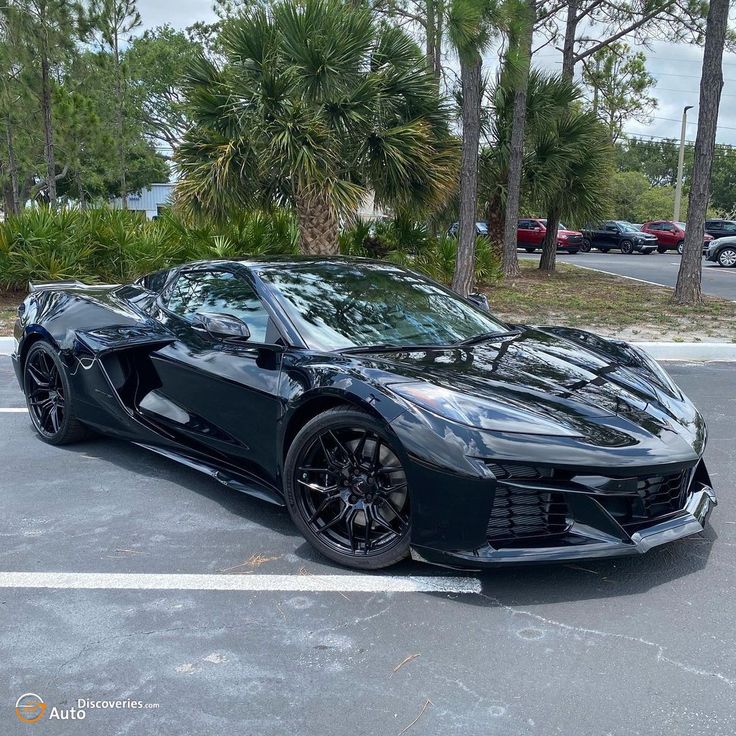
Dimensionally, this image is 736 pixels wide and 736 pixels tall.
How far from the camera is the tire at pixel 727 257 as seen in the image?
88.7ft

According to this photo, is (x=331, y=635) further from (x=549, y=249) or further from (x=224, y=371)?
(x=549, y=249)

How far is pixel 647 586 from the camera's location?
3182 millimetres

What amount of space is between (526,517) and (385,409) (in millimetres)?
678

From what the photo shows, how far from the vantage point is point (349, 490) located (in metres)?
3.32

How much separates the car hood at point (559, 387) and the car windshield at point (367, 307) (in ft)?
0.85

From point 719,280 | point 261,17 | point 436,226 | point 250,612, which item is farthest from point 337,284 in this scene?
point 719,280

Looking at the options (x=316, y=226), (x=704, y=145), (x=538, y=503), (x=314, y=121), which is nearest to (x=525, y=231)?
(x=704, y=145)

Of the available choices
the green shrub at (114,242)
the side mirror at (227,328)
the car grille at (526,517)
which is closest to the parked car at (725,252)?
the green shrub at (114,242)

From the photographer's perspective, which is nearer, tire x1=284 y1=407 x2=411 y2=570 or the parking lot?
the parking lot

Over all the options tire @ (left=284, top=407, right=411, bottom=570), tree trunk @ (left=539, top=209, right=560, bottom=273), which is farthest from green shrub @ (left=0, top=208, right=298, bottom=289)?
tree trunk @ (left=539, top=209, right=560, bottom=273)

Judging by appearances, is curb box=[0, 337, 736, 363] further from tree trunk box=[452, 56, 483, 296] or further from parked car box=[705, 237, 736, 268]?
parked car box=[705, 237, 736, 268]

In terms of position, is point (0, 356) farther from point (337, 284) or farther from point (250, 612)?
point (250, 612)

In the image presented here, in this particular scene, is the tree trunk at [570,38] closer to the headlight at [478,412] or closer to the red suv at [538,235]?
the red suv at [538,235]

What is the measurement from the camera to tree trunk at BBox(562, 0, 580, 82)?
2102 centimetres
